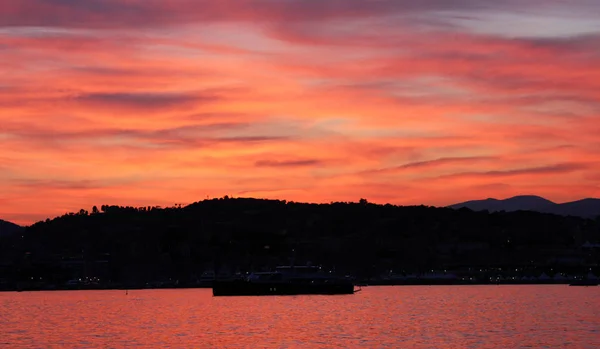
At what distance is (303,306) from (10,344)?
90180 millimetres

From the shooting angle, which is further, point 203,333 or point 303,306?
point 303,306

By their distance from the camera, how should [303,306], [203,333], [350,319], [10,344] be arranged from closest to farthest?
[10,344]
[203,333]
[350,319]
[303,306]

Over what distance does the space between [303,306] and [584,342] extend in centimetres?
9277

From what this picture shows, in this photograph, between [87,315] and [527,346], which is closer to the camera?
[527,346]

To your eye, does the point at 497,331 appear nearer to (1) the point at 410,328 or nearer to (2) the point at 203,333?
(1) the point at 410,328

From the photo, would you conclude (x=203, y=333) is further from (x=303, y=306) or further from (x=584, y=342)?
(x=303, y=306)

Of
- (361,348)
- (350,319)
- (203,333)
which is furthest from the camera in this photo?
(350,319)

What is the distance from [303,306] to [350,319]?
152 ft

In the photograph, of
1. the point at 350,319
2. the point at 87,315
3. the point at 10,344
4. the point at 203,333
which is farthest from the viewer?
the point at 87,315

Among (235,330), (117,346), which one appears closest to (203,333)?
(235,330)

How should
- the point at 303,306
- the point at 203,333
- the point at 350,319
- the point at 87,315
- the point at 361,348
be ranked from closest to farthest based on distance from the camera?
the point at 361,348 < the point at 203,333 < the point at 350,319 < the point at 87,315 < the point at 303,306

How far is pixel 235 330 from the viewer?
4983 inches

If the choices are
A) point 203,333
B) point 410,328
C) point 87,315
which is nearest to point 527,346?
point 410,328

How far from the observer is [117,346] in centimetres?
10506
